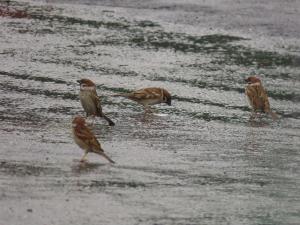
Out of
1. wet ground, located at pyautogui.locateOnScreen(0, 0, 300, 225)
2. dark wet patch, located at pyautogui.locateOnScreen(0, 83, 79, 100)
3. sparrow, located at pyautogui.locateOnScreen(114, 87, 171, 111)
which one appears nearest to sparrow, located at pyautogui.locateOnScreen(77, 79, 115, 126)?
wet ground, located at pyautogui.locateOnScreen(0, 0, 300, 225)

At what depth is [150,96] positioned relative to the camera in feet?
42.1

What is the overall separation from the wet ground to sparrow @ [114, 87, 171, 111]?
15 centimetres

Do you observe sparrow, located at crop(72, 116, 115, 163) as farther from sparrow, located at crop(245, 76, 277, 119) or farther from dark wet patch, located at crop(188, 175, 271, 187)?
sparrow, located at crop(245, 76, 277, 119)

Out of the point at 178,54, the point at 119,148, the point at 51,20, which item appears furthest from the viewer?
the point at 51,20

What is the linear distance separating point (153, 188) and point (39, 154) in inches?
60.0

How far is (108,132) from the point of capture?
1149 cm

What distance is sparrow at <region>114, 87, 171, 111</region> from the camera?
1284cm

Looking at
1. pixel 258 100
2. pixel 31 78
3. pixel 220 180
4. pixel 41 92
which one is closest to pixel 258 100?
pixel 258 100

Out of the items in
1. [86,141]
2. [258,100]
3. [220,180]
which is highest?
[86,141]

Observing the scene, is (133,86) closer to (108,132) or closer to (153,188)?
(108,132)

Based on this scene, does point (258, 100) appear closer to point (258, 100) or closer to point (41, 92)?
point (258, 100)

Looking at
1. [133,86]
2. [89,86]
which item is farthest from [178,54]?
[89,86]

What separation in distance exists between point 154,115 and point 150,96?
243 millimetres

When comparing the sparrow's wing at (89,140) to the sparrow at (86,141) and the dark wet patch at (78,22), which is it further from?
the dark wet patch at (78,22)
